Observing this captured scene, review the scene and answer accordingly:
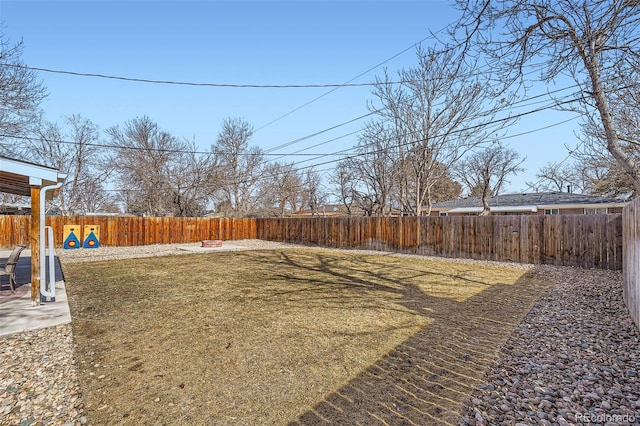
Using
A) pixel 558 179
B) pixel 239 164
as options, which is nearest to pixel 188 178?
pixel 239 164

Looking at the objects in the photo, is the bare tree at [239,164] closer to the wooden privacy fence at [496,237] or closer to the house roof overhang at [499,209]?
the wooden privacy fence at [496,237]

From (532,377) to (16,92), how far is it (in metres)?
15.2

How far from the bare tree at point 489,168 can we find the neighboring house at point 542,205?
4046 mm

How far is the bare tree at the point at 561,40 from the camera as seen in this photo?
315 cm

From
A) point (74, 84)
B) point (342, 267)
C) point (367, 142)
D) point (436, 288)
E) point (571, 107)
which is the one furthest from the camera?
point (367, 142)

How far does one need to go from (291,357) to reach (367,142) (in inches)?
648

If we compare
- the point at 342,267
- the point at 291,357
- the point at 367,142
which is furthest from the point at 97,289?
the point at 367,142

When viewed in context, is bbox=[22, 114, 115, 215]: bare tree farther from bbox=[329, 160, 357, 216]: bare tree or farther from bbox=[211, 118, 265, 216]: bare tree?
bbox=[329, 160, 357, 216]: bare tree

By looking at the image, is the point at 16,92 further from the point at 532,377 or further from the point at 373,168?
the point at 373,168

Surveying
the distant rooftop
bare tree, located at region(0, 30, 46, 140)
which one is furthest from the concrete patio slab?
the distant rooftop

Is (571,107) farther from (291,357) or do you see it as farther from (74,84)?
(74,84)

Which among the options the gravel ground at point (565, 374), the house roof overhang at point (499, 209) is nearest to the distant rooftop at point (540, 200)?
the house roof overhang at point (499, 209)

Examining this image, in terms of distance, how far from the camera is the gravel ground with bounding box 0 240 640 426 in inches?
79.9

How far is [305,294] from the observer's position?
552 centimetres
